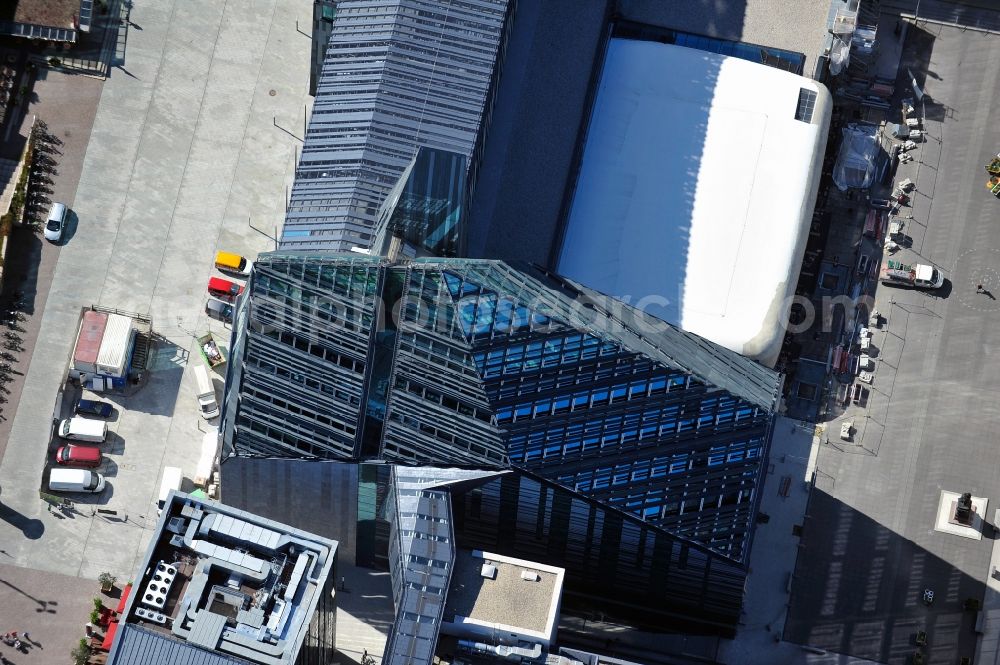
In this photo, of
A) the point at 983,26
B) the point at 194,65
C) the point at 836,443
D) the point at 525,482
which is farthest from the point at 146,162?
the point at 983,26

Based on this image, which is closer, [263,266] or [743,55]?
[263,266]

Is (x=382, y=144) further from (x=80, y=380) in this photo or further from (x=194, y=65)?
(x=80, y=380)

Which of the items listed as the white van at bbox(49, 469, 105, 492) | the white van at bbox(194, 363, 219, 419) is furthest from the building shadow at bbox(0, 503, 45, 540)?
the white van at bbox(194, 363, 219, 419)

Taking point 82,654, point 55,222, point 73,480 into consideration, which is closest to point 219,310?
point 55,222

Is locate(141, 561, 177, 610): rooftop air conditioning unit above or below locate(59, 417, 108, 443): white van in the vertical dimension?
below

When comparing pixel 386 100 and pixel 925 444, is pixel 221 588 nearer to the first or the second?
pixel 386 100

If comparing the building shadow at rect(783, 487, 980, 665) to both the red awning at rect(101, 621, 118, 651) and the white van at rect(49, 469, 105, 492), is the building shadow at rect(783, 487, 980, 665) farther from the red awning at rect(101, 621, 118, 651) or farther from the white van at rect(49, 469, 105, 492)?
the white van at rect(49, 469, 105, 492)
